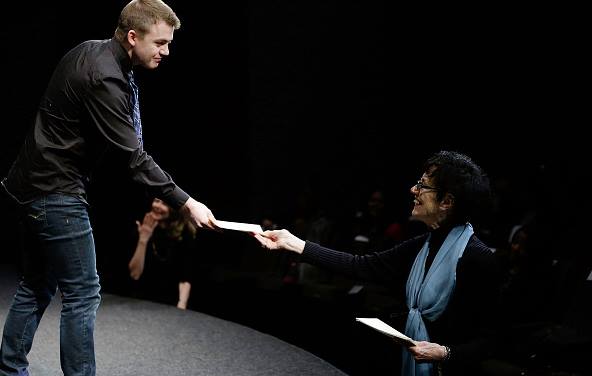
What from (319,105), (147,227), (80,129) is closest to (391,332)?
(80,129)

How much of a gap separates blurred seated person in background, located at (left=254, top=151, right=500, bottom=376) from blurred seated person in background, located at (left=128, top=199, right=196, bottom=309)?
2.08 m

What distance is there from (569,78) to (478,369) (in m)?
3.41

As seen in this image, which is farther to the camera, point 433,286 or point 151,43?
point 151,43

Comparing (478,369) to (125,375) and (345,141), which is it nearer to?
(125,375)

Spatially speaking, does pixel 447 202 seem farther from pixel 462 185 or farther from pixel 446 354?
pixel 446 354

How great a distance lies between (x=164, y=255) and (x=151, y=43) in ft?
7.11

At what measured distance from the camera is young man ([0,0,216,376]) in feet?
6.62

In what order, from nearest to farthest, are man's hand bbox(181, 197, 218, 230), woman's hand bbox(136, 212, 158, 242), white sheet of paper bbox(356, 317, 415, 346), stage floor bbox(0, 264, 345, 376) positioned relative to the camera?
white sheet of paper bbox(356, 317, 415, 346) → man's hand bbox(181, 197, 218, 230) → stage floor bbox(0, 264, 345, 376) → woman's hand bbox(136, 212, 158, 242)

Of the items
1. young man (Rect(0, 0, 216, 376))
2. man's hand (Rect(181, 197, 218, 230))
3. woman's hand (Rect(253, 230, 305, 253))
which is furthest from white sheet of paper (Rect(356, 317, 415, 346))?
young man (Rect(0, 0, 216, 376))

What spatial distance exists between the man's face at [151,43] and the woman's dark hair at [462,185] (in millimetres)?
→ 883

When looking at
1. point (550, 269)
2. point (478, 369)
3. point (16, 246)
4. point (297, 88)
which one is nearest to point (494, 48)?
point (297, 88)

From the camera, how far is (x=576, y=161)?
17.5 feet

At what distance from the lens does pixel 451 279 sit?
78.2 inches

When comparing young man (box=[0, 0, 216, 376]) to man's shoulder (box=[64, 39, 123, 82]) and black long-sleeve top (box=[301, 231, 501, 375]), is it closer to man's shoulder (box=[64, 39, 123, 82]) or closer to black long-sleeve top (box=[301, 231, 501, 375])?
man's shoulder (box=[64, 39, 123, 82])
